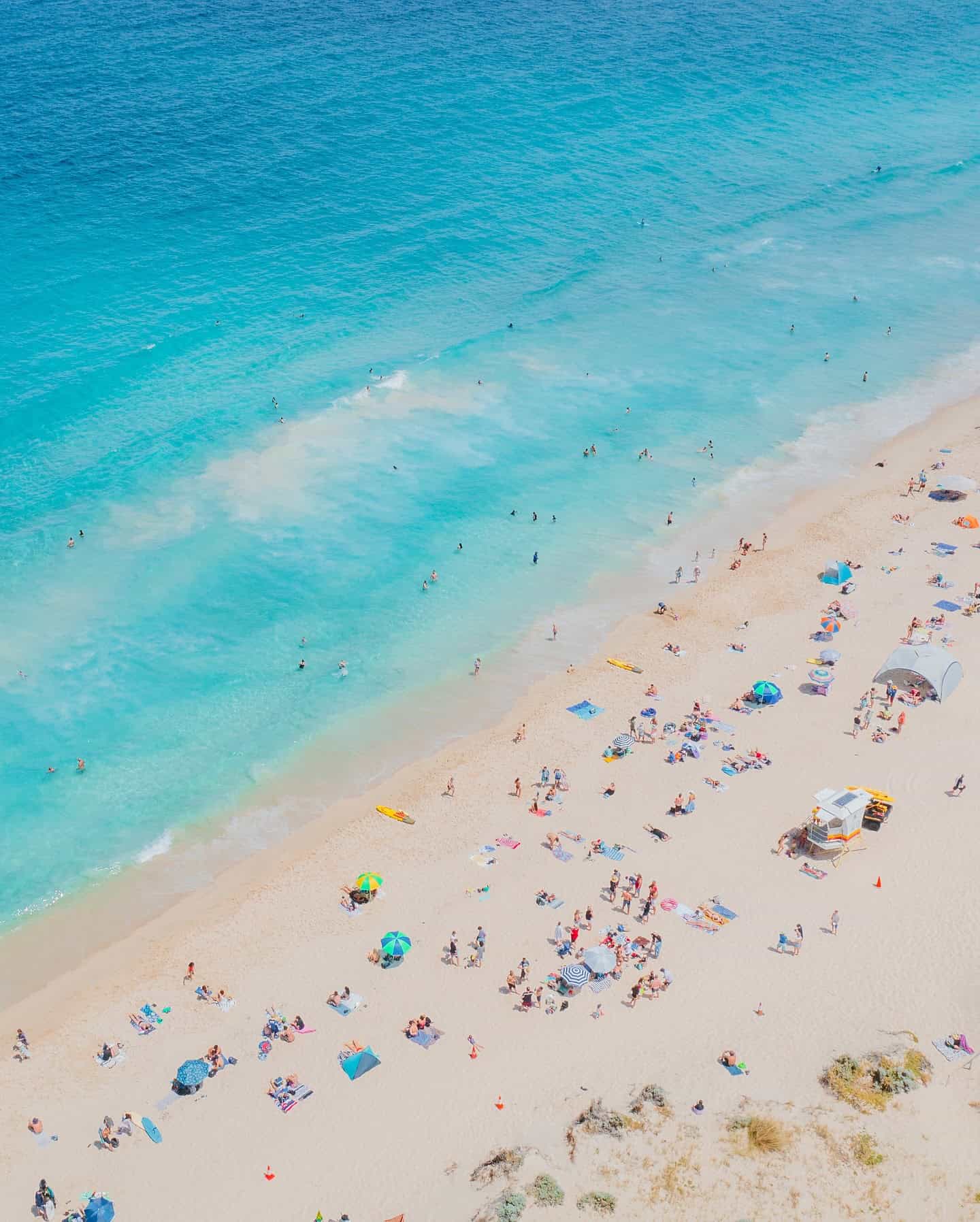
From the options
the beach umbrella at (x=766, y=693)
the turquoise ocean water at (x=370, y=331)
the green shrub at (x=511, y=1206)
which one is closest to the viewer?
the green shrub at (x=511, y=1206)

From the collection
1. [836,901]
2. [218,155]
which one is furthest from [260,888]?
[218,155]

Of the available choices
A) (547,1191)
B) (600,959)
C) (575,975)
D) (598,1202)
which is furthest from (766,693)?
(547,1191)

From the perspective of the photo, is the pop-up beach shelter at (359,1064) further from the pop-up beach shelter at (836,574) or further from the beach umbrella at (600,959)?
the pop-up beach shelter at (836,574)

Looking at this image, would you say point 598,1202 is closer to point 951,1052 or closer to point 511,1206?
point 511,1206

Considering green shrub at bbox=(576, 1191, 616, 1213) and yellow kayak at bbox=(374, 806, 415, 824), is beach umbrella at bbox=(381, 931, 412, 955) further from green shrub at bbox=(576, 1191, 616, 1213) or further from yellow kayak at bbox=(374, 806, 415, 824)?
green shrub at bbox=(576, 1191, 616, 1213)

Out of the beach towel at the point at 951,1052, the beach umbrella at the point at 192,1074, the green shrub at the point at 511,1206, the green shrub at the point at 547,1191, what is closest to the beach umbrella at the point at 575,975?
the green shrub at the point at 547,1191

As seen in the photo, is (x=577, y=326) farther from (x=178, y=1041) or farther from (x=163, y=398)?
(x=178, y=1041)

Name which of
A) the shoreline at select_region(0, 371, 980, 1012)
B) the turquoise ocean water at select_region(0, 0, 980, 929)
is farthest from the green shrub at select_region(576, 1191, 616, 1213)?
the turquoise ocean water at select_region(0, 0, 980, 929)
